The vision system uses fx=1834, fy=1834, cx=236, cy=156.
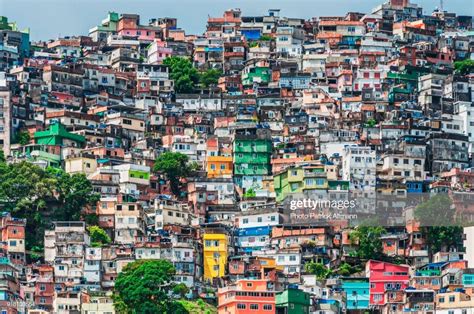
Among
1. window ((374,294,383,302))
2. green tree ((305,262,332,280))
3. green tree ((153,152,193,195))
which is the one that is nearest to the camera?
window ((374,294,383,302))

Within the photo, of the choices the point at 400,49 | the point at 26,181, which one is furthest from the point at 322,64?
the point at 26,181

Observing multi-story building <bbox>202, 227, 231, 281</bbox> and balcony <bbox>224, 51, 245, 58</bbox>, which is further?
balcony <bbox>224, 51, 245, 58</bbox>

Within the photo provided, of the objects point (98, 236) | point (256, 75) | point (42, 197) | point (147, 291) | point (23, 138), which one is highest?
point (256, 75)

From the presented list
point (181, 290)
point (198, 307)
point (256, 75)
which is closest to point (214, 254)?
point (181, 290)

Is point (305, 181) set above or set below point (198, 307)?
above

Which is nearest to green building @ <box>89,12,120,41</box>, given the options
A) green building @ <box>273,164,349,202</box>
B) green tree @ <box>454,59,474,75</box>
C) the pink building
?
green tree @ <box>454,59,474,75</box>

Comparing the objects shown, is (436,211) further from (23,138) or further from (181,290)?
(23,138)

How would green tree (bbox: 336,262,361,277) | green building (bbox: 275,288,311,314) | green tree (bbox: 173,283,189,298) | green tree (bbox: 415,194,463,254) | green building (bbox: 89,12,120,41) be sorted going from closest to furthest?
green building (bbox: 275,288,311,314) < green tree (bbox: 173,283,189,298) < green tree (bbox: 336,262,361,277) < green tree (bbox: 415,194,463,254) < green building (bbox: 89,12,120,41)

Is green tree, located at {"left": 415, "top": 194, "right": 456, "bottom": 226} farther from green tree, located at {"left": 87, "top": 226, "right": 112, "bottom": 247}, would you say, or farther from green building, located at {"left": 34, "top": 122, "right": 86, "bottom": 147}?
green building, located at {"left": 34, "top": 122, "right": 86, "bottom": 147}
